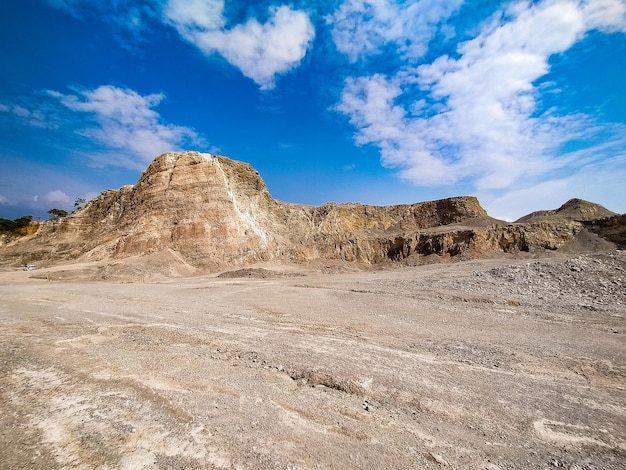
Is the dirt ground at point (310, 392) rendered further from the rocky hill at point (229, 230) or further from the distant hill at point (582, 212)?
the distant hill at point (582, 212)

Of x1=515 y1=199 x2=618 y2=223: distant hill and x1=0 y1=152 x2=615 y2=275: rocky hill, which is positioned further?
x1=515 y1=199 x2=618 y2=223: distant hill

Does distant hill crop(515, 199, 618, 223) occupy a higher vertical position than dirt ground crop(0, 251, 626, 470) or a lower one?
higher

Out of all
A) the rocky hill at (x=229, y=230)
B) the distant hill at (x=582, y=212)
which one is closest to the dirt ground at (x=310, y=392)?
the rocky hill at (x=229, y=230)

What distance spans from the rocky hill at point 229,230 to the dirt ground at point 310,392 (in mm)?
27715

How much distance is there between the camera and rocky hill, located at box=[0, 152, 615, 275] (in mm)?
37500

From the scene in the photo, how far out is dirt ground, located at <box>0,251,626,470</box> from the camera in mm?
3395

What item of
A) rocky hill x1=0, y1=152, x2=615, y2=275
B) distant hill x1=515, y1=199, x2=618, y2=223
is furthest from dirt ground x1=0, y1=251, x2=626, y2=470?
distant hill x1=515, y1=199, x2=618, y2=223

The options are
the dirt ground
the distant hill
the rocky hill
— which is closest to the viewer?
the dirt ground

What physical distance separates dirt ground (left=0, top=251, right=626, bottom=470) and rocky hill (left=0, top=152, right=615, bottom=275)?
27.7 metres

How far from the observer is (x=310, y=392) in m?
4.91

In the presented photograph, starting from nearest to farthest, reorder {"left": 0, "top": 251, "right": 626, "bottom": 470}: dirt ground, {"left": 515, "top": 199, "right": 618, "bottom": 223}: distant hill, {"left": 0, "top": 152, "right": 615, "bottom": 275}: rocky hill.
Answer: {"left": 0, "top": 251, "right": 626, "bottom": 470}: dirt ground < {"left": 0, "top": 152, "right": 615, "bottom": 275}: rocky hill < {"left": 515, "top": 199, "right": 618, "bottom": 223}: distant hill

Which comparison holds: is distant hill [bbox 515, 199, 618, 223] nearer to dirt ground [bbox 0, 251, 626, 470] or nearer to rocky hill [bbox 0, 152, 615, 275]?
rocky hill [bbox 0, 152, 615, 275]

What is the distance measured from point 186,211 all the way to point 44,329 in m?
32.9

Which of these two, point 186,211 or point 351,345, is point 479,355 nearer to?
point 351,345
